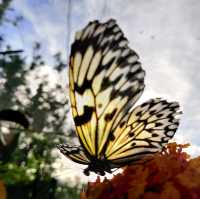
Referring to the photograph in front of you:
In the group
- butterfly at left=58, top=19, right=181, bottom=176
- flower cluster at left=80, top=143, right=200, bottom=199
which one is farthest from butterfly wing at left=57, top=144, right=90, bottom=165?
flower cluster at left=80, top=143, right=200, bottom=199

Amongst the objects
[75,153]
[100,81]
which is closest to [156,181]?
[75,153]

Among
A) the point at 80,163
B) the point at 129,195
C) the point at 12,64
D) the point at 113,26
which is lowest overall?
the point at 129,195

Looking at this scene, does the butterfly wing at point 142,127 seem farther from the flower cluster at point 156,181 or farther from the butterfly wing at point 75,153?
the flower cluster at point 156,181

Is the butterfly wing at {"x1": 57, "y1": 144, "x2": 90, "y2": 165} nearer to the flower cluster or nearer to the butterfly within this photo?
the butterfly

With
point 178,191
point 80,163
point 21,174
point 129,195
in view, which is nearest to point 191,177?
point 178,191

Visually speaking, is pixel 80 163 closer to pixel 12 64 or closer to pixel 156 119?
pixel 156 119

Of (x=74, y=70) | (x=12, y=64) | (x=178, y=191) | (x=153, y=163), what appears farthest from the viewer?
(x=12, y=64)
